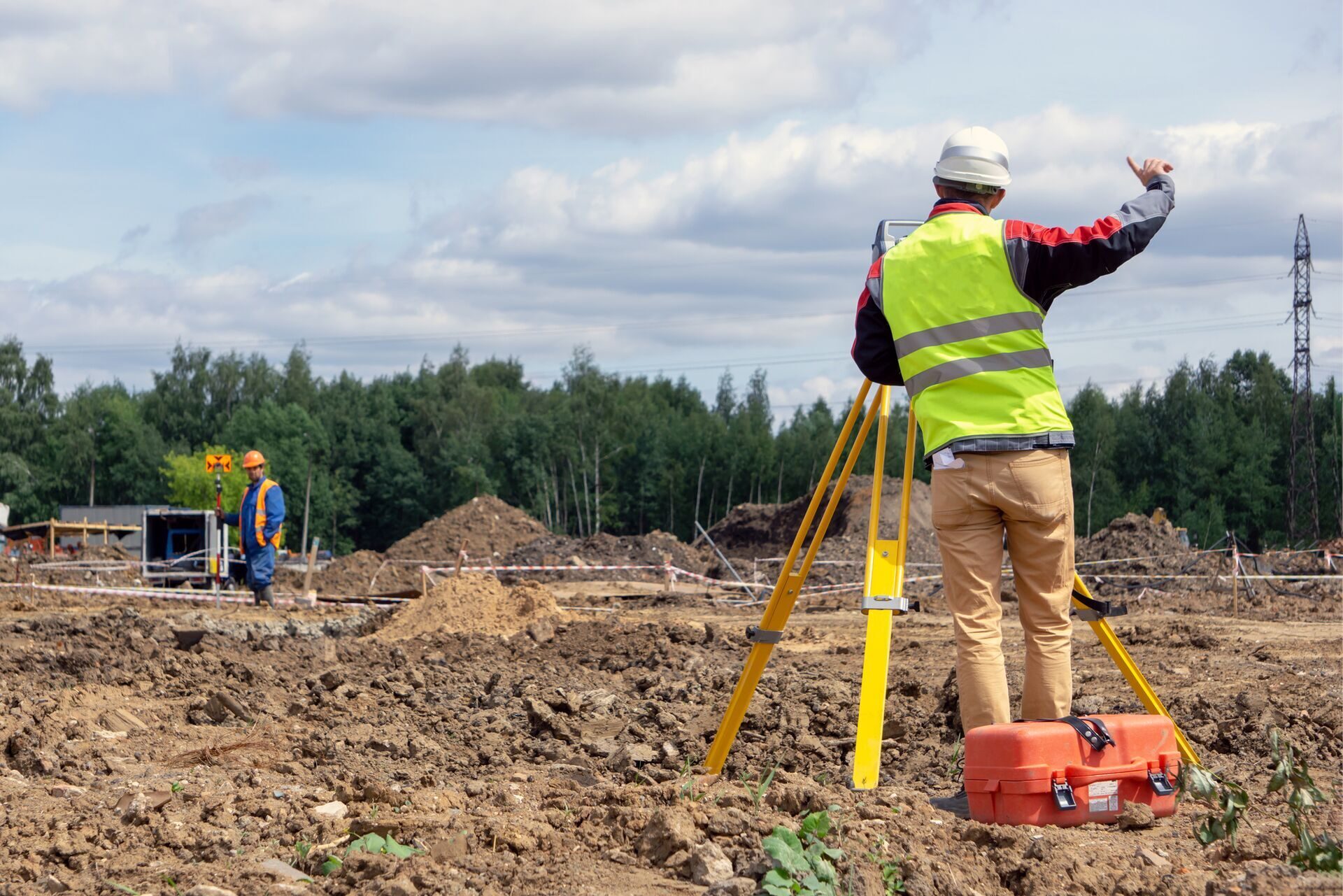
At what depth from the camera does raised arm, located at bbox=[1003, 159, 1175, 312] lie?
3.80m

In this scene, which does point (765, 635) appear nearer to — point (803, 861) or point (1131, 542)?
point (803, 861)

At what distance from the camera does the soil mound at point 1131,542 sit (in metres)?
23.2

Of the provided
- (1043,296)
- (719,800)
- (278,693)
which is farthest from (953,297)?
(278,693)

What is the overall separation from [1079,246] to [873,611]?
1357 mm

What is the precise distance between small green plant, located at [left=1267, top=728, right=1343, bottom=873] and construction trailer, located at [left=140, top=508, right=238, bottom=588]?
17.1m

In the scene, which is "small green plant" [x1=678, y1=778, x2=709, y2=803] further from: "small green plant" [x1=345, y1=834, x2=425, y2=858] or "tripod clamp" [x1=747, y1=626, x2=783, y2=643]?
"tripod clamp" [x1=747, y1=626, x2=783, y2=643]

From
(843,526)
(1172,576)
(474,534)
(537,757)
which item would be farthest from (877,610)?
(474,534)

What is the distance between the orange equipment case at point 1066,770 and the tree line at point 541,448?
54641 mm

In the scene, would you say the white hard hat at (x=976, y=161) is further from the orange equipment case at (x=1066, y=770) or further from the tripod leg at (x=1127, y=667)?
the orange equipment case at (x=1066, y=770)

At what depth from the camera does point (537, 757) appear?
6.09 m

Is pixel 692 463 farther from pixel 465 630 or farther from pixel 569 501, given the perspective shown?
pixel 465 630

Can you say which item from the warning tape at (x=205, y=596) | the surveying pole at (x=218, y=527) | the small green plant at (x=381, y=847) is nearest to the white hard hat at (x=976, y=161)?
the small green plant at (x=381, y=847)

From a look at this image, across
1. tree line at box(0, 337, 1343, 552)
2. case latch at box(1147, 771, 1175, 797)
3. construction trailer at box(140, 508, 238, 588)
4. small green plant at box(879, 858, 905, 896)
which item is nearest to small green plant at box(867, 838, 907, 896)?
small green plant at box(879, 858, 905, 896)

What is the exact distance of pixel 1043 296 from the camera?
3975 millimetres
